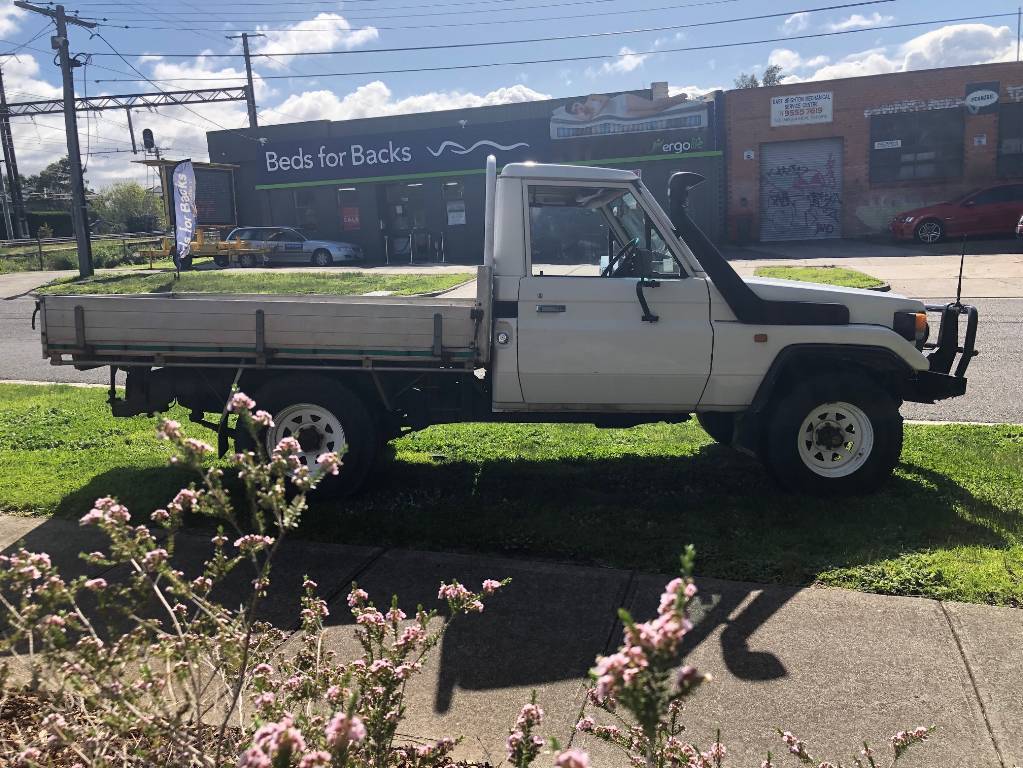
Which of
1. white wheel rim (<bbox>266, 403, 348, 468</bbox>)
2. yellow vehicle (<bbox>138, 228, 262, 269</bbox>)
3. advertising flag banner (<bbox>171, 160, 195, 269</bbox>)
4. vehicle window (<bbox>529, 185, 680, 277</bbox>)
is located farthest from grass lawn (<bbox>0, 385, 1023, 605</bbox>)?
yellow vehicle (<bbox>138, 228, 262, 269</bbox>)

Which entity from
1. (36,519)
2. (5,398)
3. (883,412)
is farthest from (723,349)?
(5,398)

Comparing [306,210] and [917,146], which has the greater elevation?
[917,146]

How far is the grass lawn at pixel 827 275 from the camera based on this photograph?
1656 cm

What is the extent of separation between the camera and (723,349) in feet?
17.8

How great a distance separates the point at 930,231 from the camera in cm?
2473

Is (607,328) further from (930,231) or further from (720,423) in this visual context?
(930,231)

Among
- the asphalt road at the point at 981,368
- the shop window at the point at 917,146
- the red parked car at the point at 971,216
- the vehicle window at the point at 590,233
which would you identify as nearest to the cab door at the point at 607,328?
the vehicle window at the point at 590,233

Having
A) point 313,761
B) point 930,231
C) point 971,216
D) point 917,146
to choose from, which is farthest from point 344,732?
point 917,146

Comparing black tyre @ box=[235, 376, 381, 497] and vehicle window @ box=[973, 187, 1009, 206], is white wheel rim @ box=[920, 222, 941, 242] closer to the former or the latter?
vehicle window @ box=[973, 187, 1009, 206]

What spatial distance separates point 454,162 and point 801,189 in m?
12.1

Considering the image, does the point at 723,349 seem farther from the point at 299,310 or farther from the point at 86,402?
the point at 86,402

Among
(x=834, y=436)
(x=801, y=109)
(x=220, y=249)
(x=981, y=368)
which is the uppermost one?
(x=801, y=109)

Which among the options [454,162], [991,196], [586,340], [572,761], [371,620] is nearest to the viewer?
[572,761]

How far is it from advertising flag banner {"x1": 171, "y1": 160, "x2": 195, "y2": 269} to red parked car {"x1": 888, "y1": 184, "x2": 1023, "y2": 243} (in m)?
19.8
